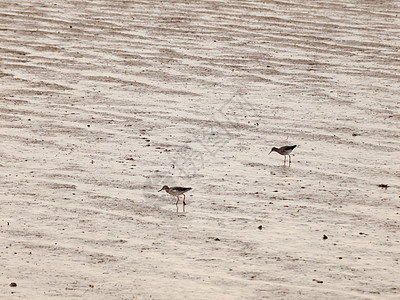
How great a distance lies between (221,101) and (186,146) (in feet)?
8.28

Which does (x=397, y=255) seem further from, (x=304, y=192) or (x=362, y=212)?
(x=304, y=192)

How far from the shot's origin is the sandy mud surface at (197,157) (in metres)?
7.98

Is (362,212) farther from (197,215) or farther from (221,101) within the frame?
(221,101)

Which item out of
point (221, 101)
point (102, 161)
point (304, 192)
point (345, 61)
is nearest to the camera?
point (304, 192)

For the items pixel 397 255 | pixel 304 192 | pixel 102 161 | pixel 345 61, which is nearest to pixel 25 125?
pixel 102 161

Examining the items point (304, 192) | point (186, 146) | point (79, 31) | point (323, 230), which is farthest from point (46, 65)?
point (323, 230)

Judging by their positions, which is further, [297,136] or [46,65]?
[46,65]

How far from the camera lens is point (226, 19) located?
69.2ft

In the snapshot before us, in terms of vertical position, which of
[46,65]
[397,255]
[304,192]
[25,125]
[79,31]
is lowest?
[397,255]

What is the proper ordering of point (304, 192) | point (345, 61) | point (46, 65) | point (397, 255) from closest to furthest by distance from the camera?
point (397, 255) < point (304, 192) < point (46, 65) < point (345, 61)

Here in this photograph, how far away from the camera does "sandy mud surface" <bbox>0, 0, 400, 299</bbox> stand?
26.2 feet

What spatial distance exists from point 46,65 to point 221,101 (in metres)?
4.02

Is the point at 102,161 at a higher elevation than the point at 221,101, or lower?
lower

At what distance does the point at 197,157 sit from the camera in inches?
453
